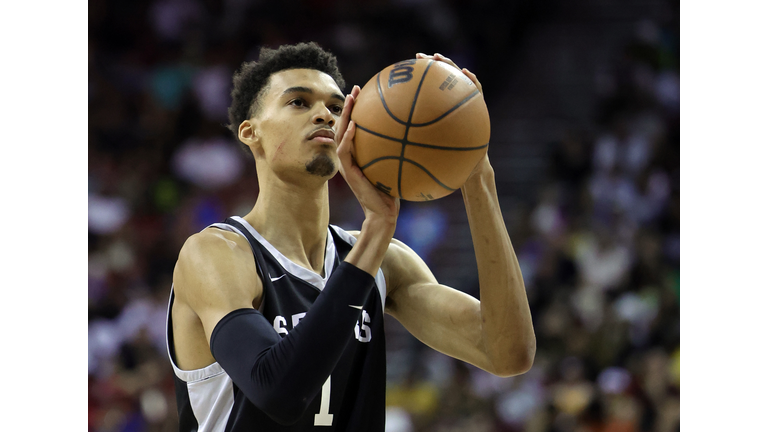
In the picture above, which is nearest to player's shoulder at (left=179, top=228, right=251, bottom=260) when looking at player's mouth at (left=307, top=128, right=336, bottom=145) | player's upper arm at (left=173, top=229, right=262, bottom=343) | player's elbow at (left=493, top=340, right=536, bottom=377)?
player's upper arm at (left=173, top=229, right=262, bottom=343)

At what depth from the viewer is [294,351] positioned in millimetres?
2168

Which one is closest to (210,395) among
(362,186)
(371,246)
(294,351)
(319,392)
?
(319,392)

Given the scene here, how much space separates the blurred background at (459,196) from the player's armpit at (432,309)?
3.83m

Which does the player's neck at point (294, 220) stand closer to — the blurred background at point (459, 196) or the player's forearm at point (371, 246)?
the player's forearm at point (371, 246)

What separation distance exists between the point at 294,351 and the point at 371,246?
17.5 inches

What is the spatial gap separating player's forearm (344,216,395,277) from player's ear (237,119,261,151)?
0.96 metres

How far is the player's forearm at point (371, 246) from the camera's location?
237 cm

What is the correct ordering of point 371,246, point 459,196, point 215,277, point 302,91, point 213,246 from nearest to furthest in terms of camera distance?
point 371,246, point 215,277, point 213,246, point 302,91, point 459,196

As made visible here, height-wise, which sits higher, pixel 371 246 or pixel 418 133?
pixel 418 133

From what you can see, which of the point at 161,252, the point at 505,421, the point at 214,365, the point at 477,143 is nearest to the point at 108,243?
the point at 161,252

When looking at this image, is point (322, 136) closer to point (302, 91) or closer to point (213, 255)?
point (302, 91)

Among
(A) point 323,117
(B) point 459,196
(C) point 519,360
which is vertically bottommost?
(B) point 459,196

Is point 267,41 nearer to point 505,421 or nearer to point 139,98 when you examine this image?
point 139,98

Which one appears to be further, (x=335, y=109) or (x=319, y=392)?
(x=335, y=109)
